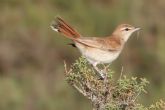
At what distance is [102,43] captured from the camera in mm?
7750

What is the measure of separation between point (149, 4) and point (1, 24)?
3.44 m

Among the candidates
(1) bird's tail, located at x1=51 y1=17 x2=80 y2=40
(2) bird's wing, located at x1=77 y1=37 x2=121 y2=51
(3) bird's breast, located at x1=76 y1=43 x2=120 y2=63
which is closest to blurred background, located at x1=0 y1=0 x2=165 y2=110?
(2) bird's wing, located at x1=77 y1=37 x2=121 y2=51

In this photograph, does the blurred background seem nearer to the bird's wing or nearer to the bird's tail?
the bird's wing

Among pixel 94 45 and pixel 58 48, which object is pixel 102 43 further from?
pixel 58 48

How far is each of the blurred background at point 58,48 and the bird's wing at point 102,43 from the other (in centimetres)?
299

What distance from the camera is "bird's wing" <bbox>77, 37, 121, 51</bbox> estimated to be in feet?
24.6

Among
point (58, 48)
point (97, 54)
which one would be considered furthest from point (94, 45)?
point (58, 48)

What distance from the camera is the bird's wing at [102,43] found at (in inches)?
295

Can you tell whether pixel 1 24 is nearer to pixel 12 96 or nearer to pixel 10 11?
pixel 10 11

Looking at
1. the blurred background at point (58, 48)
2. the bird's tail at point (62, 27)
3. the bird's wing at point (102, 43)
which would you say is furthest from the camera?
the blurred background at point (58, 48)

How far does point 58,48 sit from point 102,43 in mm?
6314

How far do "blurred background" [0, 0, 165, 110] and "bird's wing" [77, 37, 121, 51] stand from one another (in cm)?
299

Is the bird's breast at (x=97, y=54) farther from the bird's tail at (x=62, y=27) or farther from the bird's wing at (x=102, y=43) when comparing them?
the bird's tail at (x=62, y=27)

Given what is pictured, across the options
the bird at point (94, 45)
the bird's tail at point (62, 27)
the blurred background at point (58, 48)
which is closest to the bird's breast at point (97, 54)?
the bird at point (94, 45)
